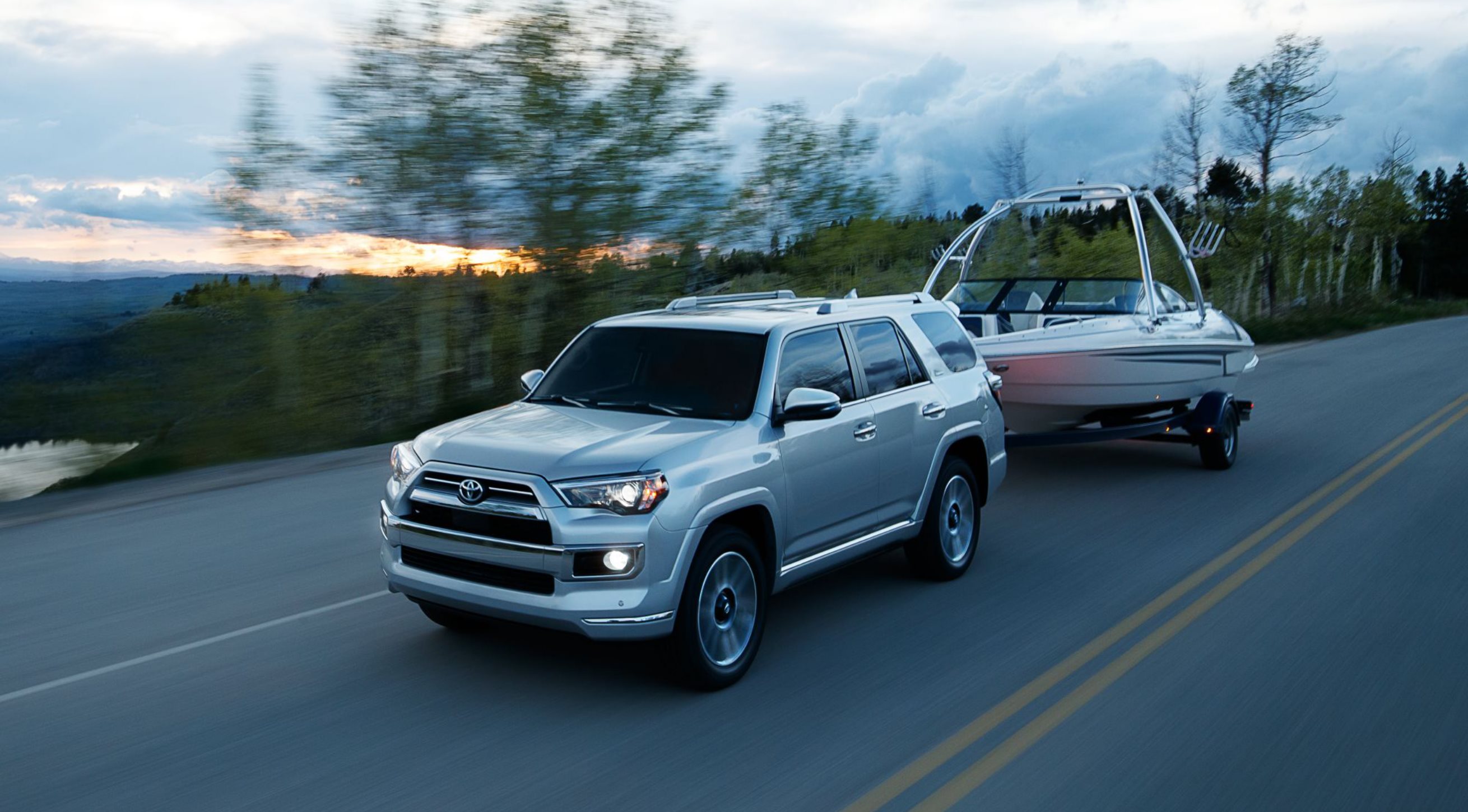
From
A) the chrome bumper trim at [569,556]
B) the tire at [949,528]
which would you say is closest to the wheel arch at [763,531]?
the chrome bumper trim at [569,556]

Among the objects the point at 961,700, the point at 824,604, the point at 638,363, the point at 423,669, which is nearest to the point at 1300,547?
the point at 824,604

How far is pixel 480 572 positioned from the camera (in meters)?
5.57

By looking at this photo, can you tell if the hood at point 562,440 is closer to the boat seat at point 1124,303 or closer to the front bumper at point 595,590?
the front bumper at point 595,590

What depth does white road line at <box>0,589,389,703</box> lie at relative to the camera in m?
5.84

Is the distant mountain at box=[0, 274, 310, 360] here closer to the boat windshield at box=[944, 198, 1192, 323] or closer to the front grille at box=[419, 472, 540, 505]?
the boat windshield at box=[944, 198, 1192, 323]

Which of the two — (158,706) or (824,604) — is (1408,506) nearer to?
(824,604)

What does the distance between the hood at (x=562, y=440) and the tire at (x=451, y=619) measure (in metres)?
0.80

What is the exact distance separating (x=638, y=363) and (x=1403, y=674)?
161 inches

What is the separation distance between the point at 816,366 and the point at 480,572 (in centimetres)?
222

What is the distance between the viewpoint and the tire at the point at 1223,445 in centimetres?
1139

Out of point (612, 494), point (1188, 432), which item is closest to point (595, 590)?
point (612, 494)

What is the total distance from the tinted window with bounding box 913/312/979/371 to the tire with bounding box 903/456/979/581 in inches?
26.2

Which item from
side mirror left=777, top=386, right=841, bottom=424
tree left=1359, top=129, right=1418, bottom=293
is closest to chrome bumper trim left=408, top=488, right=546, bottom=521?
side mirror left=777, top=386, right=841, bottom=424

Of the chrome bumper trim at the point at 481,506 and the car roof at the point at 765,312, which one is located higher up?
the car roof at the point at 765,312
